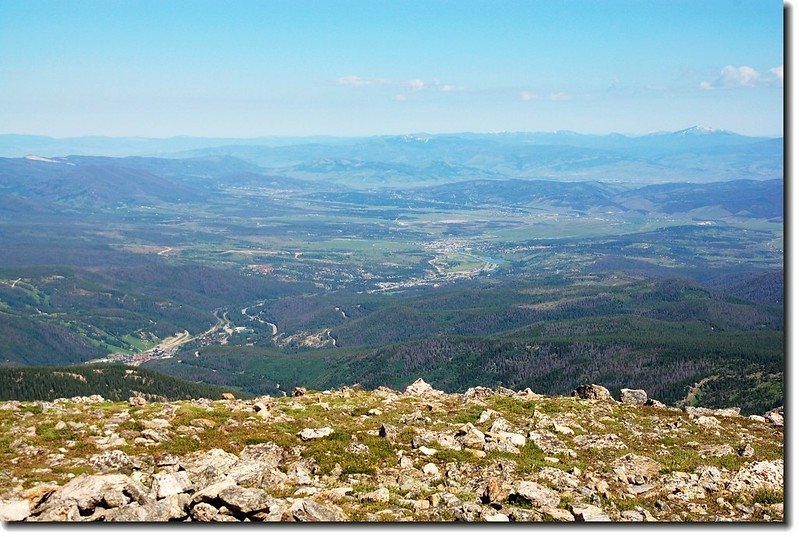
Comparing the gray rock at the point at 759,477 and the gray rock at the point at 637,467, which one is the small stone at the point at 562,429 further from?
the gray rock at the point at 759,477

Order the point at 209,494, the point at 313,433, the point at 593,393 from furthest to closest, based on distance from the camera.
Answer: the point at 593,393
the point at 313,433
the point at 209,494

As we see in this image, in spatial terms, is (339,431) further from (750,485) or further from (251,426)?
(750,485)

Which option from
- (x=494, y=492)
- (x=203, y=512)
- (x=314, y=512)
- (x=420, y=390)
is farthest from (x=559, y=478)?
(x=420, y=390)

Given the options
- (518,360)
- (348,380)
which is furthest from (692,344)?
(348,380)

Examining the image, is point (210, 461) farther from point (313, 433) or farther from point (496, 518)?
point (496, 518)

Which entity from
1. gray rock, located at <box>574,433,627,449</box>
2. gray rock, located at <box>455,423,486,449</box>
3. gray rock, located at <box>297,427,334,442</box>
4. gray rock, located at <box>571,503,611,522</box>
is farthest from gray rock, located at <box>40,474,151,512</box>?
gray rock, located at <box>574,433,627,449</box>

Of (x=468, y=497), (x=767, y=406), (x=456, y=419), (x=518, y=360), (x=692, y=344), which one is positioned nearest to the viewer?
(x=468, y=497)

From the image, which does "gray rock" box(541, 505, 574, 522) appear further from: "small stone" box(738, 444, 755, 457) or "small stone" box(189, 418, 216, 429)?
"small stone" box(189, 418, 216, 429)

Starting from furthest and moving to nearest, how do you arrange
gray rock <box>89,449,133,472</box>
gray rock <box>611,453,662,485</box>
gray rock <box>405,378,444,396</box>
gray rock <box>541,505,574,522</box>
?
gray rock <box>405,378,444,396</box> → gray rock <box>611,453,662,485</box> → gray rock <box>89,449,133,472</box> → gray rock <box>541,505,574,522</box>

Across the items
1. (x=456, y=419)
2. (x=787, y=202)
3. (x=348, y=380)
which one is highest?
(x=787, y=202)
